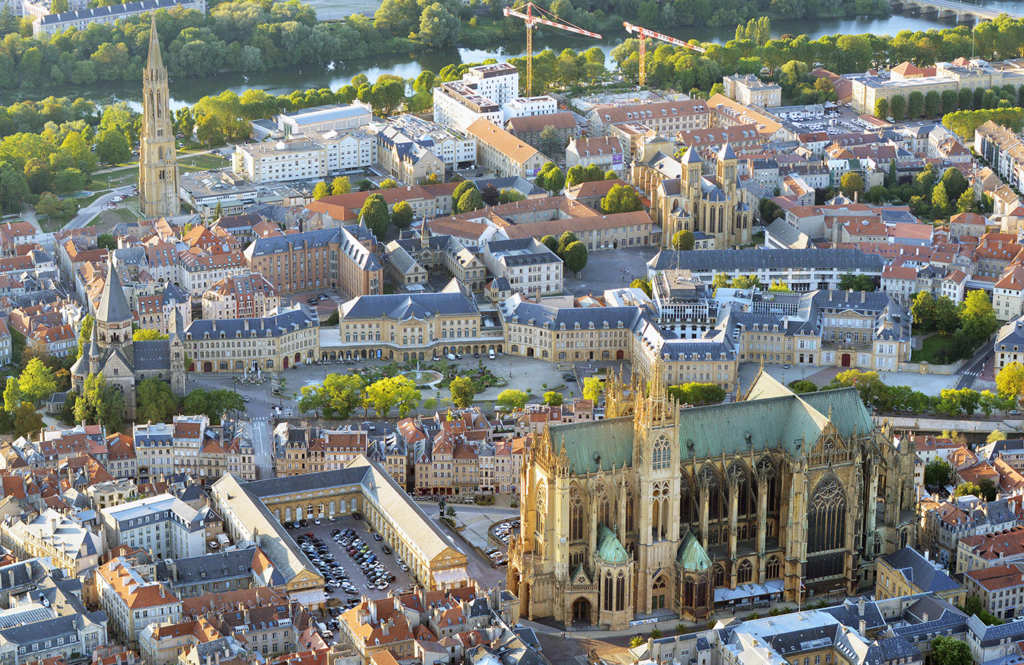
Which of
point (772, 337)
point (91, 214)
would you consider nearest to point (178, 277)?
point (91, 214)

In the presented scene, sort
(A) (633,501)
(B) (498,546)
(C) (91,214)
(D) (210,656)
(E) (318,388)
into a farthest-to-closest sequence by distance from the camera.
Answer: (C) (91,214) < (E) (318,388) < (B) (498,546) < (A) (633,501) < (D) (210,656)

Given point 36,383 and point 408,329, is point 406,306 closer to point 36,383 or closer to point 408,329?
point 408,329

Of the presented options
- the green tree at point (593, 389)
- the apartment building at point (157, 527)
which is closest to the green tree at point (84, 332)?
the apartment building at point (157, 527)

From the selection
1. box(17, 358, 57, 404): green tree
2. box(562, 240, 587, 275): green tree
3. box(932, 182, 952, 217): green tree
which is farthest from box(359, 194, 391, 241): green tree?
box(932, 182, 952, 217): green tree

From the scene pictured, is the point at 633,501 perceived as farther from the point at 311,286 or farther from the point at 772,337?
the point at 311,286

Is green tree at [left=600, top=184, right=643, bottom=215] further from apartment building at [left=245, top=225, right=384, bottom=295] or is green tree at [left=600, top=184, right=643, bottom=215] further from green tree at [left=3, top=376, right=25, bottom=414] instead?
green tree at [left=3, top=376, right=25, bottom=414]

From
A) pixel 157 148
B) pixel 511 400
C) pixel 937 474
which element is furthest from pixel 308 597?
pixel 157 148

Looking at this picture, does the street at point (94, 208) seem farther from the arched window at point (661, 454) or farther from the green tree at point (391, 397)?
the arched window at point (661, 454)
